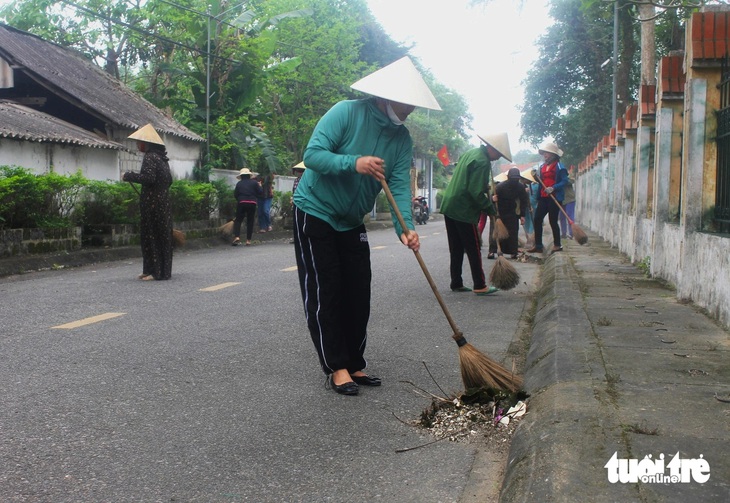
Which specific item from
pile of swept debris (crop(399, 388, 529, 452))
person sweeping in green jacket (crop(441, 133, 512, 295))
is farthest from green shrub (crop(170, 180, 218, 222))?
pile of swept debris (crop(399, 388, 529, 452))

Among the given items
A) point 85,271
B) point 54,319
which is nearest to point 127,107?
point 85,271

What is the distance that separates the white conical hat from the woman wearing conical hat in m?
6.27

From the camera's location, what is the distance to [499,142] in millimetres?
9133

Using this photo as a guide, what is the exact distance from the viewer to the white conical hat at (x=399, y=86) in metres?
4.75

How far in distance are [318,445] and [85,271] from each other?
30.3ft

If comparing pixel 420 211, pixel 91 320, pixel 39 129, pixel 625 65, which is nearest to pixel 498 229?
pixel 91 320

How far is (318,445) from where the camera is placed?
3.85m

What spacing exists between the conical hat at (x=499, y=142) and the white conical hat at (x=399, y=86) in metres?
4.19

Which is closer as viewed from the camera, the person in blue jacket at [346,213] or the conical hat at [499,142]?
the person in blue jacket at [346,213]

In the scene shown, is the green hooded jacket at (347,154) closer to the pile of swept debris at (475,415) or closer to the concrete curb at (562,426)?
the pile of swept debris at (475,415)

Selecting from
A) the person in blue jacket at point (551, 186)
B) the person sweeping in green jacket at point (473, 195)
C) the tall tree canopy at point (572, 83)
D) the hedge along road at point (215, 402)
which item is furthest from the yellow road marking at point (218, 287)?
the tall tree canopy at point (572, 83)

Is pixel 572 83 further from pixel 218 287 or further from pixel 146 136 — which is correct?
pixel 218 287

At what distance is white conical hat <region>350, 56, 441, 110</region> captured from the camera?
4.75m

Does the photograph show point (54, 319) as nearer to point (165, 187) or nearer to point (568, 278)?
point (165, 187)
